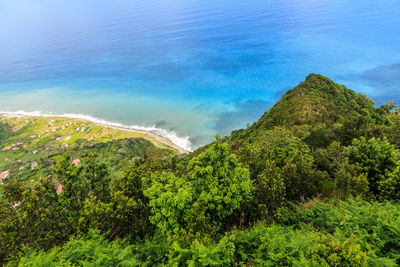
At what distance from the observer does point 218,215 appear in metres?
13.6

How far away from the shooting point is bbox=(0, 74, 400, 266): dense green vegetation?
9633 millimetres

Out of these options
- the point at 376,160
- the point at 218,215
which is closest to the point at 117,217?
the point at 218,215

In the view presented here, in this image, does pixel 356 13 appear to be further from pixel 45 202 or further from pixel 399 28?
pixel 45 202

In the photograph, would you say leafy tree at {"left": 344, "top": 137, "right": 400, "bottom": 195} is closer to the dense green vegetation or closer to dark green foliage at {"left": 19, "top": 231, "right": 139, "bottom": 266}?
the dense green vegetation

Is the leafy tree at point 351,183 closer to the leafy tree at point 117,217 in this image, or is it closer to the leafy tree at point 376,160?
the leafy tree at point 376,160

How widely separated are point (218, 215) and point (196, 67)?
114 metres

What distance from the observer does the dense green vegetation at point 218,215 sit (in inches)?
379

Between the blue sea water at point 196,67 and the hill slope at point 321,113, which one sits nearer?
the hill slope at point 321,113

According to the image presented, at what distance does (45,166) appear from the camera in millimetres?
67812

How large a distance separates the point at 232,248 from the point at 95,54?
165m

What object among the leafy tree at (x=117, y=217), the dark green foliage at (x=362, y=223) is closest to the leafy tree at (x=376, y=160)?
the dark green foliage at (x=362, y=223)

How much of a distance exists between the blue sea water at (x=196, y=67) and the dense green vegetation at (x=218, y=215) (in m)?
54.3

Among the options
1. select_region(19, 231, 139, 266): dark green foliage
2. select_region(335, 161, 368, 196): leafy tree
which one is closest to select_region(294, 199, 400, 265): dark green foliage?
select_region(335, 161, 368, 196): leafy tree

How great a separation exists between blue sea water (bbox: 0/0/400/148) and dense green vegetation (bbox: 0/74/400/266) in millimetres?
54320
